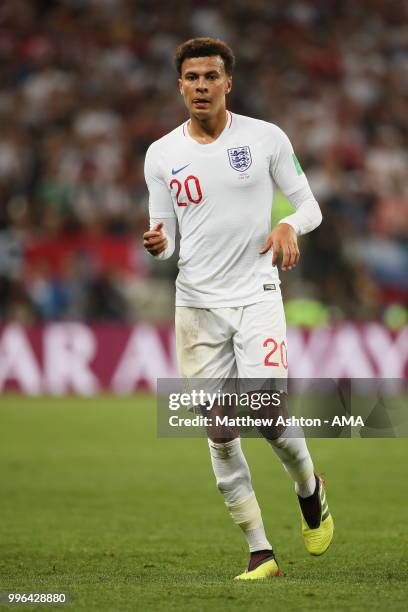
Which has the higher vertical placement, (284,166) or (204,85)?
(204,85)

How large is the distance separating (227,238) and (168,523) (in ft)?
8.30

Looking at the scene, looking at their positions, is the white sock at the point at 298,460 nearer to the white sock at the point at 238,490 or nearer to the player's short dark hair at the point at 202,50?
the white sock at the point at 238,490

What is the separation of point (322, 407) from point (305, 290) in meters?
9.21

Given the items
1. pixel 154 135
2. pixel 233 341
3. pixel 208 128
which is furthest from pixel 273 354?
pixel 154 135

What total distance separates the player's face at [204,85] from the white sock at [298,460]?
1572 mm

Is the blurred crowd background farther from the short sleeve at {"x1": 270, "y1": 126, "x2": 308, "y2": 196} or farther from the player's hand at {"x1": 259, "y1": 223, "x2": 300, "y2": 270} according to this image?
the player's hand at {"x1": 259, "y1": 223, "x2": 300, "y2": 270}

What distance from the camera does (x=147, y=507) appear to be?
811cm

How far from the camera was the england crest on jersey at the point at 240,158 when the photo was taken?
220 inches

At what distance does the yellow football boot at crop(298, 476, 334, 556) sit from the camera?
19.0 feet

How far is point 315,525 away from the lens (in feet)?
19.0

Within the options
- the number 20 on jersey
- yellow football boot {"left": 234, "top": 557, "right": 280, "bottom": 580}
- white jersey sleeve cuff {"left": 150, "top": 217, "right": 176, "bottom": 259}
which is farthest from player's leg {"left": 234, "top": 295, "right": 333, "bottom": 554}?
the number 20 on jersey

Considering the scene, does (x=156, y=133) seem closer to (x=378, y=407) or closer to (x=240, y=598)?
(x=378, y=407)

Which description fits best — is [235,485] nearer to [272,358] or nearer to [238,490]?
[238,490]

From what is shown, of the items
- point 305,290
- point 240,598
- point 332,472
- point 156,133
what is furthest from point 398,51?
point 240,598
